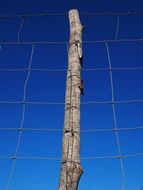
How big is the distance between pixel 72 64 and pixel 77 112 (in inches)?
31.7

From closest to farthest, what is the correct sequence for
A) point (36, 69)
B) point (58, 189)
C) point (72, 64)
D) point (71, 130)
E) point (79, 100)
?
point (58, 189) → point (71, 130) → point (79, 100) → point (72, 64) → point (36, 69)

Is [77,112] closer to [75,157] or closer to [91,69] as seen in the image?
[75,157]

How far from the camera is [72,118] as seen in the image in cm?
492

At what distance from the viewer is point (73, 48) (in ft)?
18.7

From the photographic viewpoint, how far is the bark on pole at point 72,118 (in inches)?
175

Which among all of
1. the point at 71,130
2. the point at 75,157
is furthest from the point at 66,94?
the point at 75,157

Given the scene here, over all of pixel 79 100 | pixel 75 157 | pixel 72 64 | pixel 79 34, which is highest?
pixel 79 34

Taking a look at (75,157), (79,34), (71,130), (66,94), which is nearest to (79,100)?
(66,94)

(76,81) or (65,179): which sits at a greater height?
(76,81)

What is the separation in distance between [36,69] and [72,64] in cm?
66

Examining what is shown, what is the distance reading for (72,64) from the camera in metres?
5.48

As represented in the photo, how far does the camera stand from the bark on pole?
14.6ft

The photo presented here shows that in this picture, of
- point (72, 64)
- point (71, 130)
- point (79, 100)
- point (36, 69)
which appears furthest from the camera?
point (36, 69)

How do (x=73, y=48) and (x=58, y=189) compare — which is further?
(x=73, y=48)
